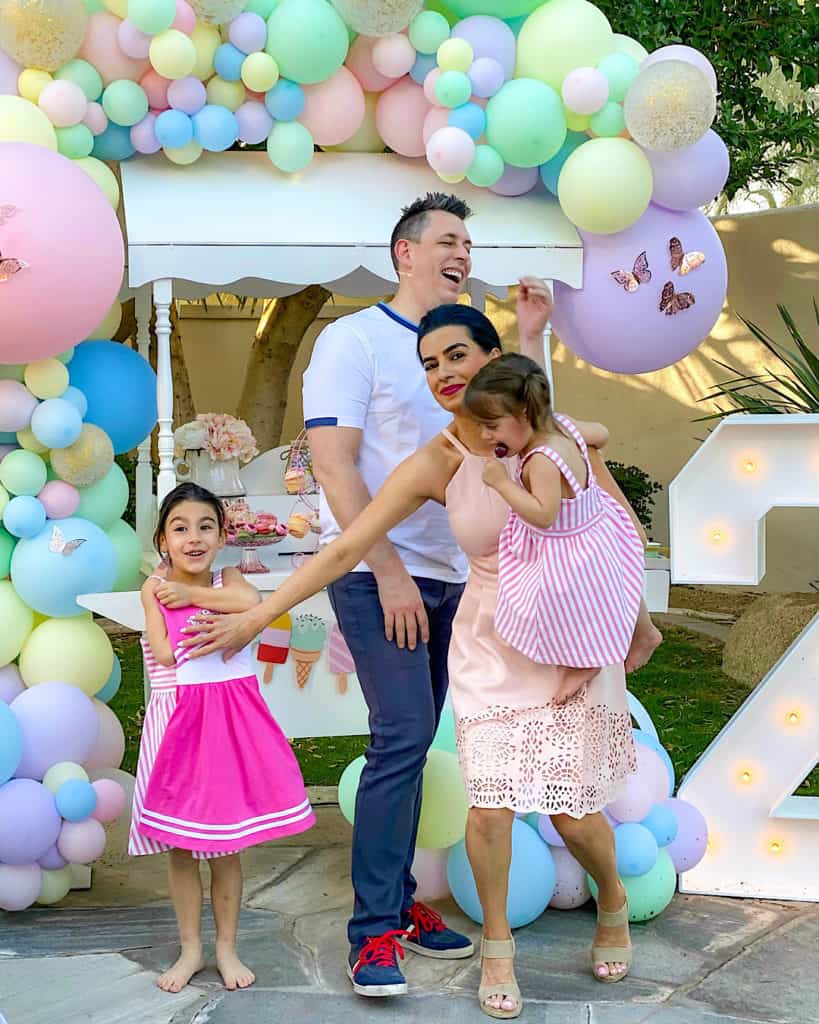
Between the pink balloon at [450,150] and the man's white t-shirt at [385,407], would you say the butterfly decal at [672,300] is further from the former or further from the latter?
the man's white t-shirt at [385,407]

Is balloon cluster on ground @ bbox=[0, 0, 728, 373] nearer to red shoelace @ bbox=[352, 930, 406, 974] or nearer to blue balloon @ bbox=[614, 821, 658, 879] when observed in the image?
blue balloon @ bbox=[614, 821, 658, 879]

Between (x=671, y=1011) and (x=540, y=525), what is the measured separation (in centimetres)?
114

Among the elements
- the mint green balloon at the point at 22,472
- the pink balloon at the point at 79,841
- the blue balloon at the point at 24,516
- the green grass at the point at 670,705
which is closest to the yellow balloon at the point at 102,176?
the mint green balloon at the point at 22,472

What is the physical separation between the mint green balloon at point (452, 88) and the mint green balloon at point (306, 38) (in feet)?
0.94

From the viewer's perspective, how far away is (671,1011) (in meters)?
3.05

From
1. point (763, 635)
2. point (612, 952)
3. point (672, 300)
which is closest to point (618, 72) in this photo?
point (672, 300)

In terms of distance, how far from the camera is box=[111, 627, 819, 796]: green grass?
5.71m

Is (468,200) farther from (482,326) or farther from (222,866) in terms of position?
(222,866)

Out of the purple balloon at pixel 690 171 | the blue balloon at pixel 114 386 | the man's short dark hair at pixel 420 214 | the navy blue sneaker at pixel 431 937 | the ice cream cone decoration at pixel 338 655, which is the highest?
the purple balloon at pixel 690 171

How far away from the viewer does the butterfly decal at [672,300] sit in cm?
414

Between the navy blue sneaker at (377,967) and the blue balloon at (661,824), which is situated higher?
the blue balloon at (661,824)

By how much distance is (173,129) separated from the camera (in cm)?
384

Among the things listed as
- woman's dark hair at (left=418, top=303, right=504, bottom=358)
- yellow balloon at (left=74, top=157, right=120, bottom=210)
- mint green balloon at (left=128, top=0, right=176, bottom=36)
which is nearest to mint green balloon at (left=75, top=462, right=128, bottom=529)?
yellow balloon at (left=74, top=157, right=120, bottom=210)

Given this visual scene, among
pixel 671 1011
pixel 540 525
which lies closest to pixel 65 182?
pixel 540 525
